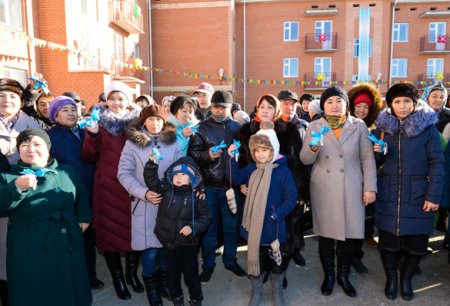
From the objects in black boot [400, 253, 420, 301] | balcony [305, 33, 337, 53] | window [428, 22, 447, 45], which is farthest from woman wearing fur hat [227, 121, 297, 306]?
window [428, 22, 447, 45]

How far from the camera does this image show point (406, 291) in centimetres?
349

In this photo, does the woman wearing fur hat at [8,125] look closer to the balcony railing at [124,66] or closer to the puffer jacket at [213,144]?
the puffer jacket at [213,144]

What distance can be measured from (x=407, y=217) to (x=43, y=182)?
350 centimetres

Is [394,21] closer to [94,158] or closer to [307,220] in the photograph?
[307,220]

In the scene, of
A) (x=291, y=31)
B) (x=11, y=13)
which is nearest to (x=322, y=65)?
(x=291, y=31)

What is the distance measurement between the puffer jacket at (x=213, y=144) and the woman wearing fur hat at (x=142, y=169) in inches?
17.8

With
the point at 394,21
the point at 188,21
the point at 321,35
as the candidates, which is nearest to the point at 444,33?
the point at 394,21

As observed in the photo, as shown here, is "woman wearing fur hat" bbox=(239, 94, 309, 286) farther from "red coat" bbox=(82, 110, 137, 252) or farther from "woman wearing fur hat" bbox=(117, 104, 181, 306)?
"red coat" bbox=(82, 110, 137, 252)

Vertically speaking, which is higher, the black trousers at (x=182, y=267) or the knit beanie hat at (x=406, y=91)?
the knit beanie hat at (x=406, y=91)

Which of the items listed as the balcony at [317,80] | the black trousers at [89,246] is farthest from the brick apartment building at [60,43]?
the balcony at [317,80]

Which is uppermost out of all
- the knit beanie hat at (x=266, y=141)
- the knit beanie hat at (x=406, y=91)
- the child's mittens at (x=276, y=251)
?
the knit beanie hat at (x=406, y=91)

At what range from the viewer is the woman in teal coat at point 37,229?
8.34 feet

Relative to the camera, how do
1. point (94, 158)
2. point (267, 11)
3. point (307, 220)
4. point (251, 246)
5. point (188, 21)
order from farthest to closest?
point (267, 11) < point (188, 21) < point (307, 220) < point (94, 158) < point (251, 246)

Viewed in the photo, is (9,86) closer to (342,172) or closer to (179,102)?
(179,102)
